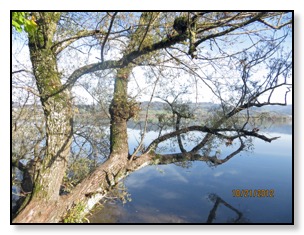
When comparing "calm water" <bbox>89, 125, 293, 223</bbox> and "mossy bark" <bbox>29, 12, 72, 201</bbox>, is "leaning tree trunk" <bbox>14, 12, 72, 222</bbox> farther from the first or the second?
"calm water" <bbox>89, 125, 293, 223</bbox>

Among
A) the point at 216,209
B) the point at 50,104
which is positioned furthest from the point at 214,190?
the point at 50,104

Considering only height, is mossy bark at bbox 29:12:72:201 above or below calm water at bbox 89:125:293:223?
above

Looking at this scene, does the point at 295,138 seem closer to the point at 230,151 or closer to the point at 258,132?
the point at 258,132

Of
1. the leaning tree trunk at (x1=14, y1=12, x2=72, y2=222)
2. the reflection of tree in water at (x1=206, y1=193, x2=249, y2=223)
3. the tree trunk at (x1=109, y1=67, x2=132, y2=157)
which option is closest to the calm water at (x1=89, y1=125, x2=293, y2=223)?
the reflection of tree in water at (x1=206, y1=193, x2=249, y2=223)

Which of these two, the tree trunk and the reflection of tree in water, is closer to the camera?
the reflection of tree in water

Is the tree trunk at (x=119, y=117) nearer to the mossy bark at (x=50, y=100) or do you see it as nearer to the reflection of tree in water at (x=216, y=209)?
the mossy bark at (x=50, y=100)

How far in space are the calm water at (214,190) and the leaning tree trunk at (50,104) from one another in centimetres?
57

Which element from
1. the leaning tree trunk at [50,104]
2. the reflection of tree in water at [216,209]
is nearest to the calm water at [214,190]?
the reflection of tree in water at [216,209]

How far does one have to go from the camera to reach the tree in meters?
2.11

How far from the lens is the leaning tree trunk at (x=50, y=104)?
227cm

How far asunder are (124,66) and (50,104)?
0.81 meters

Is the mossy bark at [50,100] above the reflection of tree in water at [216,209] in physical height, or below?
above

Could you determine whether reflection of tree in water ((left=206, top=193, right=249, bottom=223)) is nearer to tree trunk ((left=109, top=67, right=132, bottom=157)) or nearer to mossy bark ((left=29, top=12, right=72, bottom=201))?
tree trunk ((left=109, top=67, right=132, bottom=157))
